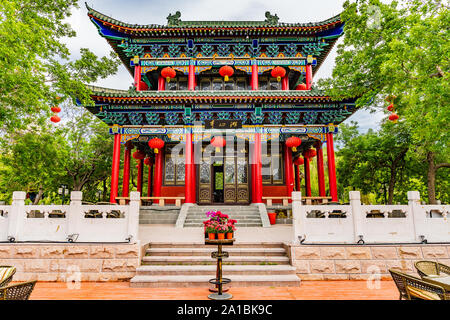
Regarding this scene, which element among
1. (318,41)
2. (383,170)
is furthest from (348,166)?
(318,41)

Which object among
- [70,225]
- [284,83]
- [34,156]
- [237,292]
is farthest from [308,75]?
[34,156]

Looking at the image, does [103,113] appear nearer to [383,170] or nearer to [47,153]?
[47,153]

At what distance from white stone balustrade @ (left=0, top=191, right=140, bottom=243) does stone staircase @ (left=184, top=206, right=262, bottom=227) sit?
4076 mm

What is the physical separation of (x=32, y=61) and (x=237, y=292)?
7.58 m

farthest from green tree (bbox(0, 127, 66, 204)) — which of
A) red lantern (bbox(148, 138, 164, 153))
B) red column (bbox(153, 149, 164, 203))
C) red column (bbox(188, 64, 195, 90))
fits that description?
red column (bbox(188, 64, 195, 90))

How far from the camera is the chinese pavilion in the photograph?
37.6ft

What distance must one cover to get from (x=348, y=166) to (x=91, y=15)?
16248mm

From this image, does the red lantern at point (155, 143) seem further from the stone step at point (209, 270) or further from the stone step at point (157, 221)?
the stone step at point (209, 270)

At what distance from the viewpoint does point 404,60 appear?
6781 mm

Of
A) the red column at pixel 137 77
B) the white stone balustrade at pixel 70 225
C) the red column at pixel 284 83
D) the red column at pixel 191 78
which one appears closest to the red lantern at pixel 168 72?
the red column at pixel 191 78

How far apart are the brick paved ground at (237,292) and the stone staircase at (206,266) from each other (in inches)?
5.6

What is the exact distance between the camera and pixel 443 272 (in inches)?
157

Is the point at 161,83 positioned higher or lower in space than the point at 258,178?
higher

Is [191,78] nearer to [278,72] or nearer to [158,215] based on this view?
[278,72]
